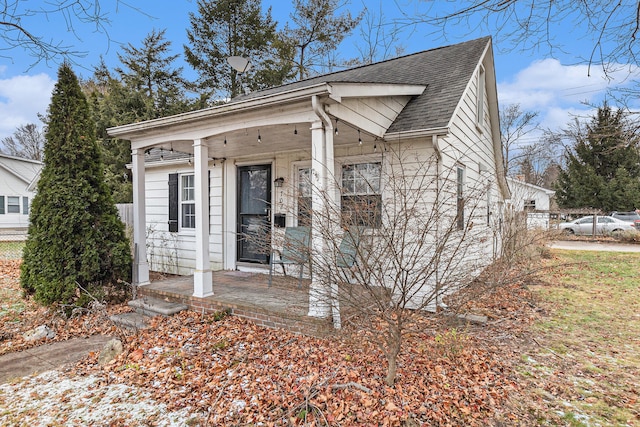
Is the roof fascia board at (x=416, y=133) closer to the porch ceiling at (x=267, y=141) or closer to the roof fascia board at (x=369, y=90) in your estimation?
the porch ceiling at (x=267, y=141)

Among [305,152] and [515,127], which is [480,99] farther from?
[515,127]

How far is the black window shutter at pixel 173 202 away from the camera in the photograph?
7.78 meters

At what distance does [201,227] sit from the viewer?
192 inches

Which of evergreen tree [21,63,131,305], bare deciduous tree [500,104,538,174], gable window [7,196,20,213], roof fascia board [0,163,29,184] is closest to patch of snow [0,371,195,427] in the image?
evergreen tree [21,63,131,305]

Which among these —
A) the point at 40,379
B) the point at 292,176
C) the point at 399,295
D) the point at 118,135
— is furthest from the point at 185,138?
the point at 399,295

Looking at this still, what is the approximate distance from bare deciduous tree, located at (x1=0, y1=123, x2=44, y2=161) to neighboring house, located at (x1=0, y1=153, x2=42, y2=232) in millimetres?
7903

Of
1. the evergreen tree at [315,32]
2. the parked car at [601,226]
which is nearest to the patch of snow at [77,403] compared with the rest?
the evergreen tree at [315,32]

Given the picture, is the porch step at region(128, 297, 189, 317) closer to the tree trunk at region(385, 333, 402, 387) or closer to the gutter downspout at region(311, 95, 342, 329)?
the gutter downspout at region(311, 95, 342, 329)

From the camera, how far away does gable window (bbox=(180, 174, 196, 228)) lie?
25.2 ft

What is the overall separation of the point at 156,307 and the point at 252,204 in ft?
9.15

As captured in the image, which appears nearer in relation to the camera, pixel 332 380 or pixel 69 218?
pixel 332 380

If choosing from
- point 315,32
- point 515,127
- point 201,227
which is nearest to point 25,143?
point 315,32

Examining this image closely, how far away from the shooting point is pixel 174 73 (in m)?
17.3

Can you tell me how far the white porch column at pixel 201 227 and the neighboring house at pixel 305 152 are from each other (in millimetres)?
14
